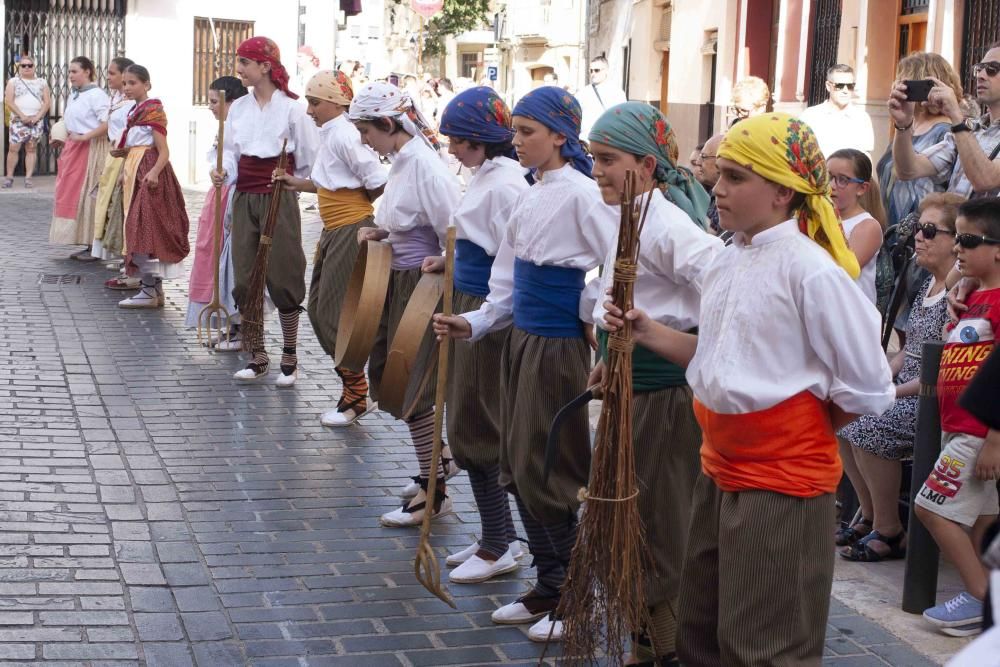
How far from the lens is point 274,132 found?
30.5 feet

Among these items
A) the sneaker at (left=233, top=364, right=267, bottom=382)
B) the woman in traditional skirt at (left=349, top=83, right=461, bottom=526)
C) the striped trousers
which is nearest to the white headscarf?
the woman in traditional skirt at (left=349, top=83, right=461, bottom=526)

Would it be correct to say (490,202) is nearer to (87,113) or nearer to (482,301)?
(482,301)

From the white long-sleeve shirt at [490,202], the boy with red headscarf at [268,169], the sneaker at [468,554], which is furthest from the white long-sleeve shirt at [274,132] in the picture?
the sneaker at [468,554]

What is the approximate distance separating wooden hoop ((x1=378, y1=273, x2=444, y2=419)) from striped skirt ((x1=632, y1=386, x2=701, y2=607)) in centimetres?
179

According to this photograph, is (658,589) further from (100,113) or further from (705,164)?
(100,113)

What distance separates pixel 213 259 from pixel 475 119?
5234 millimetres

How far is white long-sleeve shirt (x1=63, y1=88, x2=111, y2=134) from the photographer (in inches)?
571

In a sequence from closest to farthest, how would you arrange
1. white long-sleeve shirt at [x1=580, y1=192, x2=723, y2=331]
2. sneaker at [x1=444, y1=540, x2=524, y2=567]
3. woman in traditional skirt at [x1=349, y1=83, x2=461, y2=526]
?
1. white long-sleeve shirt at [x1=580, y1=192, x2=723, y2=331]
2. sneaker at [x1=444, y1=540, x2=524, y2=567]
3. woman in traditional skirt at [x1=349, y1=83, x2=461, y2=526]

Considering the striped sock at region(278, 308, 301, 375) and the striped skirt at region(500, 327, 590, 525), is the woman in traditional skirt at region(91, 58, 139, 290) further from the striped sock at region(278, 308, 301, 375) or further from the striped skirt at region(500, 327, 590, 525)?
the striped skirt at region(500, 327, 590, 525)

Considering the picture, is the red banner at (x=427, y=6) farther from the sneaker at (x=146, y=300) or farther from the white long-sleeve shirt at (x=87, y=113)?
the sneaker at (x=146, y=300)

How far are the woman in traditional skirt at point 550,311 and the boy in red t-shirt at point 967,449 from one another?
1334mm

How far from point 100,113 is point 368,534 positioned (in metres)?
9.46

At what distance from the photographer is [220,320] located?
10.7 meters

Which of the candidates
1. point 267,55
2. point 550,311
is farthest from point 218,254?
point 550,311
